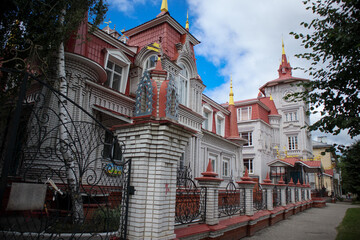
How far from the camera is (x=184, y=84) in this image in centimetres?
1320

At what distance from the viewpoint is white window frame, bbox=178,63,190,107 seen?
12.8 metres

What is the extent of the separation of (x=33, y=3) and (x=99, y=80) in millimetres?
3370

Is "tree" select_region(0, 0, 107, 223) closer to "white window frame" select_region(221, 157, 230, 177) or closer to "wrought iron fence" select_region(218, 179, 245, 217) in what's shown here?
"wrought iron fence" select_region(218, 179, 245, 217)

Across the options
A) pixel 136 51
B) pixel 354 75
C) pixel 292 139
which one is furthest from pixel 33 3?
pixel 292 139

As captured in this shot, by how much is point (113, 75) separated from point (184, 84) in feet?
12.3

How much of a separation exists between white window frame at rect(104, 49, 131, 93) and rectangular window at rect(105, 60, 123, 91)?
0.10m

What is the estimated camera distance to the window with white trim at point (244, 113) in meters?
28.7

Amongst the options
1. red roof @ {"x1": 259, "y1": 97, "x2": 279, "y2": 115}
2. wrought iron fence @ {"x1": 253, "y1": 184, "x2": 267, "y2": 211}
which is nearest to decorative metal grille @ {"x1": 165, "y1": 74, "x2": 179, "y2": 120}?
wrought iron fence @ {"x1": 253, "y1": 184, "x2": 267, "y2": 211}

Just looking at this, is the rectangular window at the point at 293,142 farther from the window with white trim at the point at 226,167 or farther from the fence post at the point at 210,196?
the fence post at the point at 210,196

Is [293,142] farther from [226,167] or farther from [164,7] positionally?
[164,7]

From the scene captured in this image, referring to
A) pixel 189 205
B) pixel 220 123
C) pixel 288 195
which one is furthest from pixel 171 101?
pixel 220 123

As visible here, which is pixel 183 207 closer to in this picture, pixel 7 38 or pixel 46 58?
pixel 46 58

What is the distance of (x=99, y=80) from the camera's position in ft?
33.5

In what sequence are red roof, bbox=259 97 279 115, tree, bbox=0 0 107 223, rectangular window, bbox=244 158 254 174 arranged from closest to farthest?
tree, bbox=0 0 107 223 → rectangular window, bbox=244 158 254 174 → red roof, bbox=259 97 279 115
